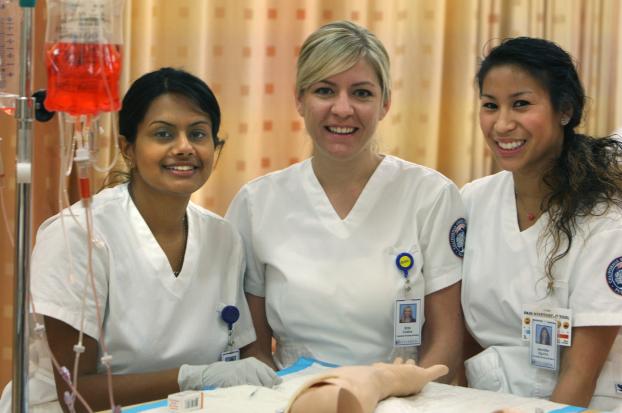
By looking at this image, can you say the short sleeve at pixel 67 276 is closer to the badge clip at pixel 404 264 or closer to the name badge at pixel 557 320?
the badge clip at pixel 404 264

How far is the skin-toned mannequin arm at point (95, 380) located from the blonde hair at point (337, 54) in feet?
2.86

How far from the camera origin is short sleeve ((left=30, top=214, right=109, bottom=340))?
1.96 metres

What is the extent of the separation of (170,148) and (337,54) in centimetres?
52

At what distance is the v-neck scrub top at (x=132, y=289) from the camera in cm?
200

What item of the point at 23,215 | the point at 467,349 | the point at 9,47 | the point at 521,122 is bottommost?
the point at 467,349

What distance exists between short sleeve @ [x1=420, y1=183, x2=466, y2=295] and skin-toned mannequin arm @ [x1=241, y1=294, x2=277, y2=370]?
0.46m

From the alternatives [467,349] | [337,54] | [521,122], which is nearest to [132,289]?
[337,54]

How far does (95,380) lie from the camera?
6.57ft

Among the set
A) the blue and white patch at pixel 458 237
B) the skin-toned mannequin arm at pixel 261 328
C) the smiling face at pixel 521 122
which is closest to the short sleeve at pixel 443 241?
the blue and white patch at pixel 458 237

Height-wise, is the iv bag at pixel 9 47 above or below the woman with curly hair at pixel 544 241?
above

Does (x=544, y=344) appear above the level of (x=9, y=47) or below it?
below

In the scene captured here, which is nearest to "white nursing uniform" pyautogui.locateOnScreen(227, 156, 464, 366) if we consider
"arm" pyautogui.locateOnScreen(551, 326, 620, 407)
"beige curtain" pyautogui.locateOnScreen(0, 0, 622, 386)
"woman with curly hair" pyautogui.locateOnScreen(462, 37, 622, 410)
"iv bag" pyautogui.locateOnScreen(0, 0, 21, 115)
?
"woman with curly hair" pyautogui.locateOnScreen(462, 37, 622, 410)

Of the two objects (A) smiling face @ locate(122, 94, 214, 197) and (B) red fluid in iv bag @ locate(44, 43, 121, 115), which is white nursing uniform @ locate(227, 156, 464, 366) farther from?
(B) red fluid in iv bag @ locate(44, 43, 121, 115)

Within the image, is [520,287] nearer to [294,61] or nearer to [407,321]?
[407,321]
